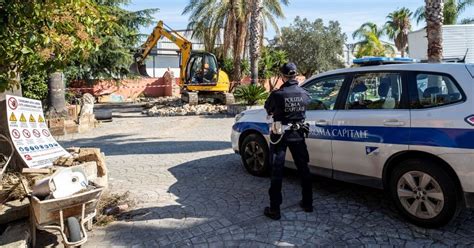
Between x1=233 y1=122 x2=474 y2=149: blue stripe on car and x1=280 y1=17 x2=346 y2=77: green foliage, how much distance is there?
95.6 feet

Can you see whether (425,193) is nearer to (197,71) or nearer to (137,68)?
(197,71)

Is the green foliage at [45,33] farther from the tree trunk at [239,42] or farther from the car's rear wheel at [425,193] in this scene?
the tree trunk at [239,42]

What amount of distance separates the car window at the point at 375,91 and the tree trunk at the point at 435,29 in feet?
12.8

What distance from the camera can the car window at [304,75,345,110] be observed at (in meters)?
5.10

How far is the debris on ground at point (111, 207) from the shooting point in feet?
15.2

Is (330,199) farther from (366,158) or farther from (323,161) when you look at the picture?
(366,158)

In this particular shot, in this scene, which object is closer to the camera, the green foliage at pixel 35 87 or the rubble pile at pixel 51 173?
the rubble pile at pixel 51 173

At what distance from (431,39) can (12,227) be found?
775 cm

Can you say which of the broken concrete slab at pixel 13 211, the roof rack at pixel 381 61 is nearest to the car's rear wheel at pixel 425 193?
the roof rack at pixel 381 61

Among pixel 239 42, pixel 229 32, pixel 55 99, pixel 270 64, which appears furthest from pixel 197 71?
pixel 270 64

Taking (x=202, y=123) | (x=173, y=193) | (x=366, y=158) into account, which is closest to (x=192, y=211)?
(x=173, y=193)

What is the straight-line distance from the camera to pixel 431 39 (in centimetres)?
801

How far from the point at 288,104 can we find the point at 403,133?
4.02 ft

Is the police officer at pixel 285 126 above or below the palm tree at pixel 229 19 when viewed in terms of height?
below
